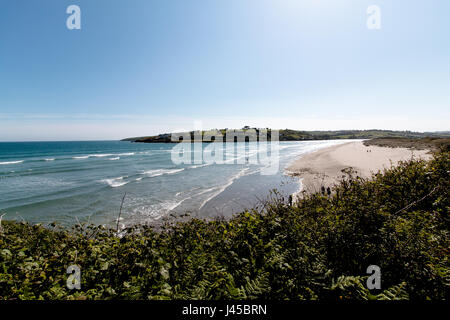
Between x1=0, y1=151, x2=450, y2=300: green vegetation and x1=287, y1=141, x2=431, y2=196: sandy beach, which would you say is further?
x1=287, y1=141, x2=431, y2=196: sandy beach

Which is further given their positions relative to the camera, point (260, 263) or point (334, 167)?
point (334, 167)

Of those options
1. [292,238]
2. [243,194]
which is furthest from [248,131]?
[292,238]

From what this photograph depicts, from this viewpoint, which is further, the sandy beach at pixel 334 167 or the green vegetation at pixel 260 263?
the sandy beach at pixel 334 167

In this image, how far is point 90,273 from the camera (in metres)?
3.47

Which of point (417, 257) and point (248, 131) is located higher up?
point (248, 131)

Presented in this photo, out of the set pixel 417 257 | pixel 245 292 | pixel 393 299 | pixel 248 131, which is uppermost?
pixel 248 131

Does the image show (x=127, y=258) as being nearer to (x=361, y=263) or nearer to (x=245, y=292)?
(x=245, y=292)

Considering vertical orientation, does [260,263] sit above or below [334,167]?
above
